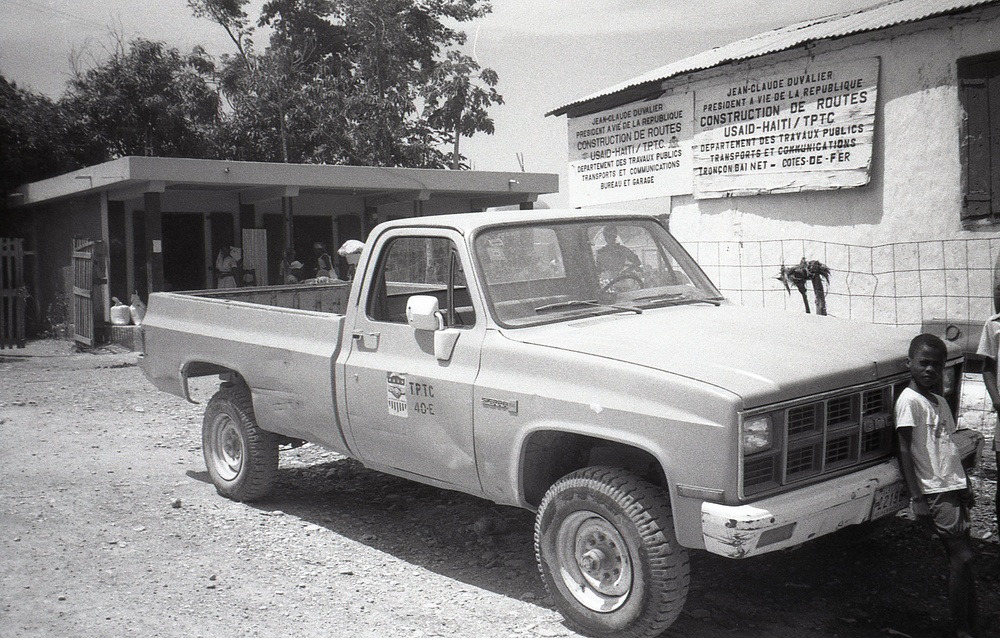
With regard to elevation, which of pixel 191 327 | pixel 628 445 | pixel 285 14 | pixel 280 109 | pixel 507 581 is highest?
pixel 285 14

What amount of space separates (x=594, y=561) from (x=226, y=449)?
3530mm

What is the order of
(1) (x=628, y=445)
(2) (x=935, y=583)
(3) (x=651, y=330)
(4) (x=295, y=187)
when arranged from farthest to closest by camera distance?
(4) (x=295, y=187) → (2) (x=935, y=583) → (3) (x=651, y=330) → (1) (x=628, y=445)

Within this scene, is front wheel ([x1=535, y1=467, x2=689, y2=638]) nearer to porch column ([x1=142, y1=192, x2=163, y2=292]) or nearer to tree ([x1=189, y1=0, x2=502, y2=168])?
porch column ([x1=142, y1=192, x2=163, y2=292])

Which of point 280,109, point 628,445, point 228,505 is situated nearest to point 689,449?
point 628,445

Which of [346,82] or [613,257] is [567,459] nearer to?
[613,257]

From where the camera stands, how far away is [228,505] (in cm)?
638

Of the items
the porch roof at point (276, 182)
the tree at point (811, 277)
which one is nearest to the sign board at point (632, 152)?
the tree at point (811, 277)

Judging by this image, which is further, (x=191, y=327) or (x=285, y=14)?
(x=285, y=14)

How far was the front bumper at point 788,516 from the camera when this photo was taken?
3459mm

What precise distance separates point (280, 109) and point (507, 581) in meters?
26.6

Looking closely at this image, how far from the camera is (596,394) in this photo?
3934 mm

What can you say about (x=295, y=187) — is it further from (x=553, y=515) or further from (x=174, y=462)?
(x=553, y=515)

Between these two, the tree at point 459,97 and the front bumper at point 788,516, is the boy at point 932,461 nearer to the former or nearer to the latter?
the front bumper at point 788,516

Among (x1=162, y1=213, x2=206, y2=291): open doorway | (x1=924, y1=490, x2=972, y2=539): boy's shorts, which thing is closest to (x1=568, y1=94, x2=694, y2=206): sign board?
(x1=924, y1=490, x2=972, y2=539): boy's shorts
